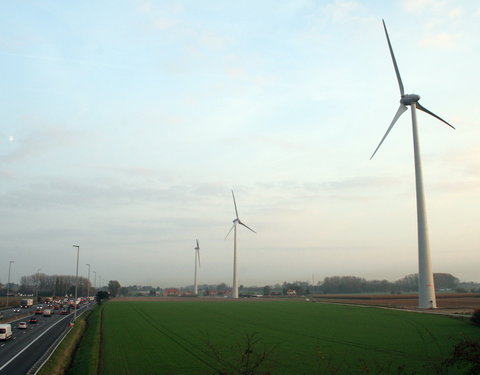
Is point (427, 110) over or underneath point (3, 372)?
over

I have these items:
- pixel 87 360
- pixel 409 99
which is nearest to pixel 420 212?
pixel 409 99

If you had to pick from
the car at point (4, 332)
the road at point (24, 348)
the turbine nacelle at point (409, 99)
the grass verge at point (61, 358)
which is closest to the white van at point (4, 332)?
the car at point (4, 332)

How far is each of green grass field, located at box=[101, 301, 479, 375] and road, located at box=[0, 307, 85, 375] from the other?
19.2ft

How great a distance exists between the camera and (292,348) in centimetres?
4284

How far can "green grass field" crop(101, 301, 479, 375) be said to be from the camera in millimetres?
33344

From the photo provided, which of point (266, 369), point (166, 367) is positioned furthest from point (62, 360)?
point (266, 369)

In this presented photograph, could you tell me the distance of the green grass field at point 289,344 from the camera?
33344 mm

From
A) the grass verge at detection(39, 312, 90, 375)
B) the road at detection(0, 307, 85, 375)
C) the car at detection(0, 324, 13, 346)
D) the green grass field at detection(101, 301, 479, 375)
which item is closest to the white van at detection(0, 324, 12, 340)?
the car at detection(0, 324, 13, 346)

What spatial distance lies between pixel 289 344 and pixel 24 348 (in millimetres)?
26306

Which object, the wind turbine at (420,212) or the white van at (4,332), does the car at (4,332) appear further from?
the wind turbine at (420,212)

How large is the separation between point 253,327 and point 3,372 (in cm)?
3586

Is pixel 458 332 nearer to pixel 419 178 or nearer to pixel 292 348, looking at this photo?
pixel 292 348

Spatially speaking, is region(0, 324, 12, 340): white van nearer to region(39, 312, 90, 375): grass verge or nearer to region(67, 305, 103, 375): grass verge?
region(39, 312, 90, 375): grass verge

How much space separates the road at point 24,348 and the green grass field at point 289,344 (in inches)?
231
